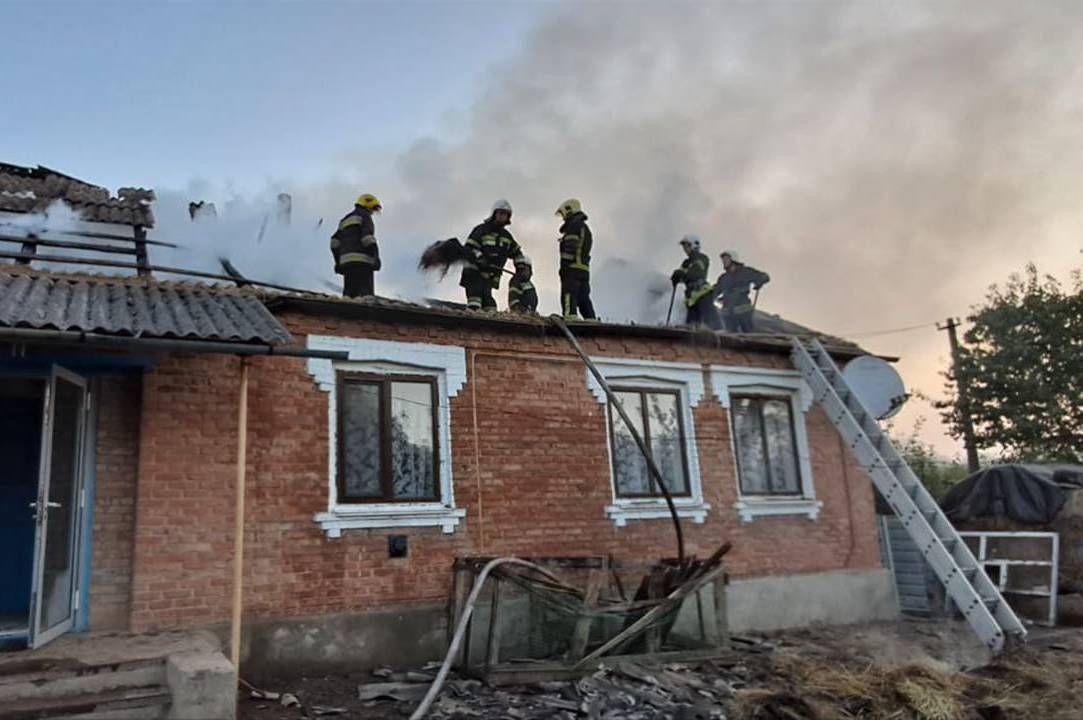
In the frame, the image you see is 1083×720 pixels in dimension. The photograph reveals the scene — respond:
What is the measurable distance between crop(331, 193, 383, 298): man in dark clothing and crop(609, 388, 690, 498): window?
3.50 m

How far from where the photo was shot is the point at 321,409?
809 centimetres

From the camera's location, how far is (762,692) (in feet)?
21.0

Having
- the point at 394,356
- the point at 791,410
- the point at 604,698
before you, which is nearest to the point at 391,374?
the point at 394,356

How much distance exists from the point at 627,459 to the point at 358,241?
4424mm

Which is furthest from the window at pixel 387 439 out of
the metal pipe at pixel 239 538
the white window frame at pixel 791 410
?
the white window frame at pixel 791 410

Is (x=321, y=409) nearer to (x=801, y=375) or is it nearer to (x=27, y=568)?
(x=27, y=568)

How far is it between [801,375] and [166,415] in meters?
8.21

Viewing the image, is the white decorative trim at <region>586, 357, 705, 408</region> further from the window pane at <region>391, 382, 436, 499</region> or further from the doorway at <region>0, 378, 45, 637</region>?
the doorway at <region>0, 378, 45, 637</region>

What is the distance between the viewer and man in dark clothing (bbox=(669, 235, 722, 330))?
12805 millimetres

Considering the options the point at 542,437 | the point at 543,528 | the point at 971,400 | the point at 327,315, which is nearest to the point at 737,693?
the point at 543,528

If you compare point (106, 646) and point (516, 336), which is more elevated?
point (516, 336)

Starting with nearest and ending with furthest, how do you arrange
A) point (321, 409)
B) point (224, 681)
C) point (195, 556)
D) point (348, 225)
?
point (224, 681), point (195, 556), point (321, 409), point (348, 225)

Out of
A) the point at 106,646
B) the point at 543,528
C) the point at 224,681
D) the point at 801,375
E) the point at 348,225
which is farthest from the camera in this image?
the point at 801,375

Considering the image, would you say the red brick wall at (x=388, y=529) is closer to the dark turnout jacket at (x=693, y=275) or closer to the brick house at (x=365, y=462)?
the brick house at (x=365, y=462)
